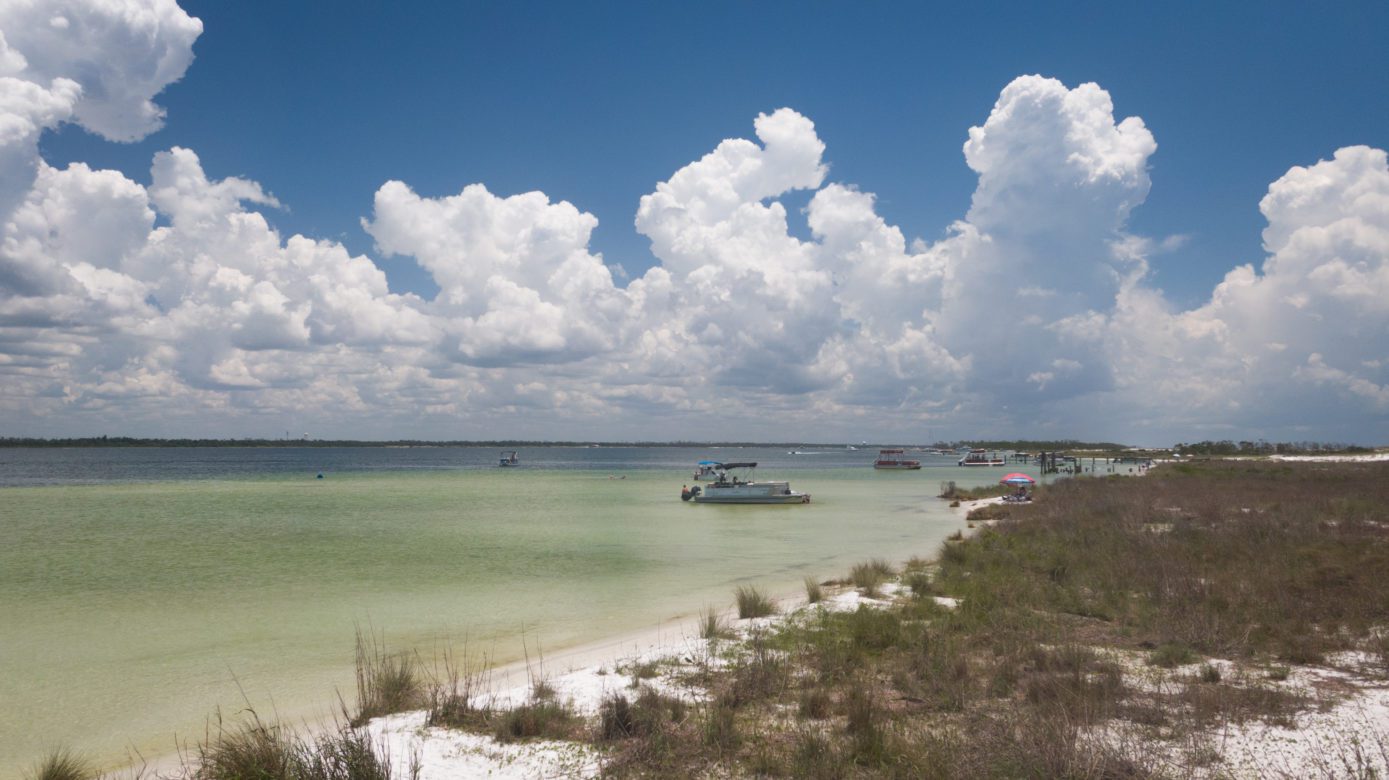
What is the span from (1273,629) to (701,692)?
9.53 metres

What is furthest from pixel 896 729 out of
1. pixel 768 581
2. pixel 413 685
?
pixel 768 581

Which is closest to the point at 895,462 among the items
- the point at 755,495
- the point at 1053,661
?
the point at 755,495

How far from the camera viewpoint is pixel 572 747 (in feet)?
26.3

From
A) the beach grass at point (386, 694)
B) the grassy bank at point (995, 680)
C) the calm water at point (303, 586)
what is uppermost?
the grassy bank at point (995, 680)

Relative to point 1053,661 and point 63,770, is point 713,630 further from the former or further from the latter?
point 63,770

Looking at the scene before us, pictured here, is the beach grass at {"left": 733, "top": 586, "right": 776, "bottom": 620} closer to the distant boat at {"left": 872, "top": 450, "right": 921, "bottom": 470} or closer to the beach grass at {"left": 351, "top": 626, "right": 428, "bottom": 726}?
the beach grass at {"left": 351, "top": 626, "right": 428, "bottom": 726}

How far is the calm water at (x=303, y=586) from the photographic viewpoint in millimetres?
11906

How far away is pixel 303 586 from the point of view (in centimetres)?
2208

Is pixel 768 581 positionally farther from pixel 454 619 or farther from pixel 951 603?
pixel 454 619

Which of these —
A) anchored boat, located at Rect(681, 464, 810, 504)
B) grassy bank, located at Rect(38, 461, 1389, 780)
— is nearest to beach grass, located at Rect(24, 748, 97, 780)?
grassy bank, located at Rect(38, 461, 1389, 780)

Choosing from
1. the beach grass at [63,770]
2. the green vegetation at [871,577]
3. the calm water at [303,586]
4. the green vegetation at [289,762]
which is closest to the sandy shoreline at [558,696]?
the green vegetation at [289,762]

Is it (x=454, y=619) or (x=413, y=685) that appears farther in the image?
(x=454, y=619)

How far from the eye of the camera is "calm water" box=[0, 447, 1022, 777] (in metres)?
11.9

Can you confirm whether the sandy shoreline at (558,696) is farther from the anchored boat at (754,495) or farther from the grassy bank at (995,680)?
the anchored boat at (754,495)
